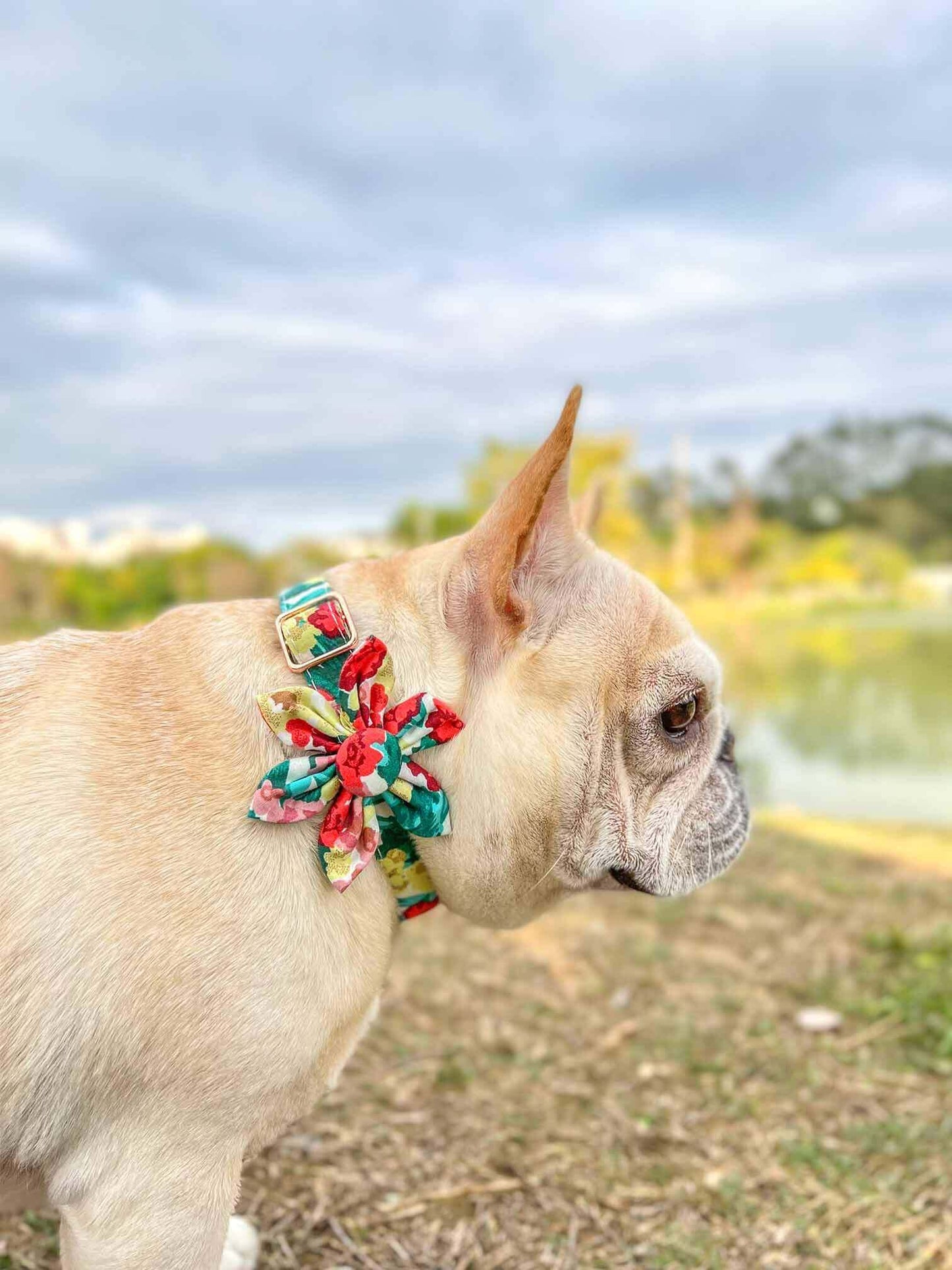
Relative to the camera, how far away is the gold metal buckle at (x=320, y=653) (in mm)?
1775

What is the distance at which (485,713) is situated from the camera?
6.06ft

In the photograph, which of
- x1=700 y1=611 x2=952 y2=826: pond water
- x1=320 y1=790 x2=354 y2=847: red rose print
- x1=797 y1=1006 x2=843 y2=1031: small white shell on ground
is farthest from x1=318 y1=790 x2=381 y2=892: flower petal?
x1=700 y1=611 x2=952 y2=826: pond water

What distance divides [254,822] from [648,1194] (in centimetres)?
177

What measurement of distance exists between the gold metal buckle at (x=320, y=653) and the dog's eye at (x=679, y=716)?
2.15ft

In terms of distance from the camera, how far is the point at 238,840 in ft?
5.44

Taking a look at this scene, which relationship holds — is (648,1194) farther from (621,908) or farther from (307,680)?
(621,908)

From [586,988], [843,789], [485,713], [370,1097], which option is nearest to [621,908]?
[586,988]

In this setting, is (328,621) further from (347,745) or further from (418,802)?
(418,802)

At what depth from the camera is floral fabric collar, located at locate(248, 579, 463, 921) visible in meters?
1.69

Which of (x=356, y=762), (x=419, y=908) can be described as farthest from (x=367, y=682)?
(x=419, y=908)

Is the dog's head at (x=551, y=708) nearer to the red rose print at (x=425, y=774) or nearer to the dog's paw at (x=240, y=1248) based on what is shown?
the red rose print at (x=425, y=774)

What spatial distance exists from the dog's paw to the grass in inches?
3.7

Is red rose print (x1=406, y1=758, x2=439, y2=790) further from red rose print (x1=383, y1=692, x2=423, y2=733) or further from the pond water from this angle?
the pond water

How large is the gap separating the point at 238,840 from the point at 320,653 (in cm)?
35
